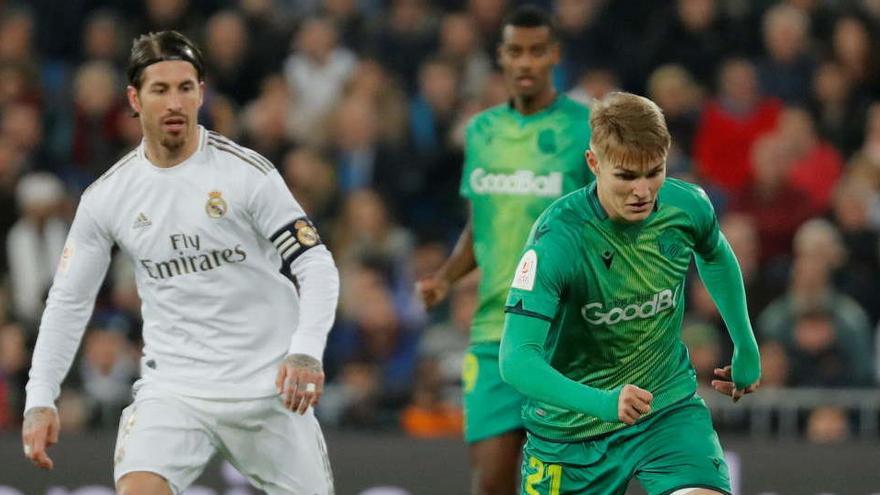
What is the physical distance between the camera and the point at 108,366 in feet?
35.4

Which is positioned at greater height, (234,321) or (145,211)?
(145,211)

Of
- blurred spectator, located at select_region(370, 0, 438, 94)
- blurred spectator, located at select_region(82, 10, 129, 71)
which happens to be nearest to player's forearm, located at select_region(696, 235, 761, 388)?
blurred spectator, located at select_region(370, 0, 438, 94)

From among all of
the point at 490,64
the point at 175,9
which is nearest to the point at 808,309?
the point at 490,64

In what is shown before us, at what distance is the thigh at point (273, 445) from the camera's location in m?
6.52

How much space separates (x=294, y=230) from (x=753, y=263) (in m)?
5.14

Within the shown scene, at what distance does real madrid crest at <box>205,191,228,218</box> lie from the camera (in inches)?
254

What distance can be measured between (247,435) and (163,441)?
33 centimetres

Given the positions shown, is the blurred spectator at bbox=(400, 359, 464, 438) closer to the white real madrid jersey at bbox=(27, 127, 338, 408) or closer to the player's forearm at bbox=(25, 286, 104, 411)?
the white real madrid jersey at bbox=(27, 127, 338, 408)

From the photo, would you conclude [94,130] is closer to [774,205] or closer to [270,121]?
[270,121]

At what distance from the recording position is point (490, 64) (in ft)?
41.8

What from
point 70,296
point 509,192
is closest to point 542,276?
point 70,296

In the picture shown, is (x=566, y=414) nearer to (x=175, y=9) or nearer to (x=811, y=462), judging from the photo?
(x=811, y=462)

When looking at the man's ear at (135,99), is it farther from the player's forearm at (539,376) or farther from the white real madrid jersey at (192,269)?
the player's forearm at (539,376)

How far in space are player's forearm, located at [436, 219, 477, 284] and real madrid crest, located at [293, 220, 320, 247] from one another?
165 cm
